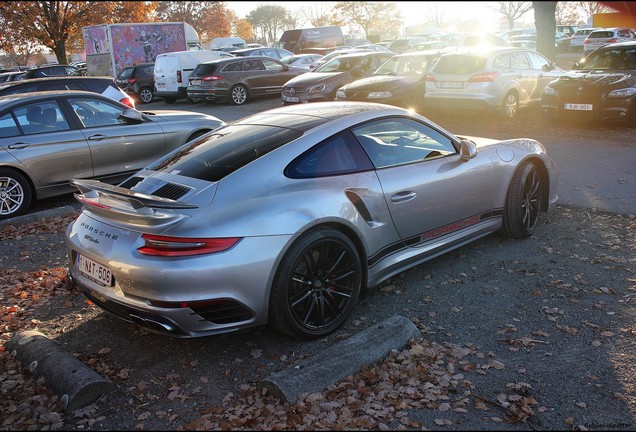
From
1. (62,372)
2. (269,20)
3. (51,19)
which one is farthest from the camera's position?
(269,20)

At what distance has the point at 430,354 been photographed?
366 cm

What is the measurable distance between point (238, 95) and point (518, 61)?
10280 millimetres

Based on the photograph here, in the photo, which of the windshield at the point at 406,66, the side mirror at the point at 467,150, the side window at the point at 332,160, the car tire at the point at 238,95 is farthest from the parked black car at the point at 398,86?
the side window at the point at 332,160

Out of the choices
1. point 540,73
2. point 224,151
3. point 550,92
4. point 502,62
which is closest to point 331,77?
point 502,62

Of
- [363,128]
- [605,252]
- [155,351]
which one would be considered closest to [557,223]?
[605,252]

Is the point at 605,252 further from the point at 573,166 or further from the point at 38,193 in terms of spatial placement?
the point at 38,193

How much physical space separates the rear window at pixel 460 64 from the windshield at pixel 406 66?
102cm

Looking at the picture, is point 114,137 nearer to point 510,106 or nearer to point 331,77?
point 510,106

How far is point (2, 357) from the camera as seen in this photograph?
383 cm

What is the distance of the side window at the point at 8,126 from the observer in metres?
7.35

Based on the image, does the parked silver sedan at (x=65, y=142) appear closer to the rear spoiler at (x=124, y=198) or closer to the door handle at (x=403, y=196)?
the rear spoiler at (x=124, y=198)

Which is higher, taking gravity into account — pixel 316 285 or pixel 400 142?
pixel 400 142

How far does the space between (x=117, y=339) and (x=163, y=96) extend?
1989 cm

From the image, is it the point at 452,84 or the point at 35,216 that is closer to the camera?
the point at 35,216
